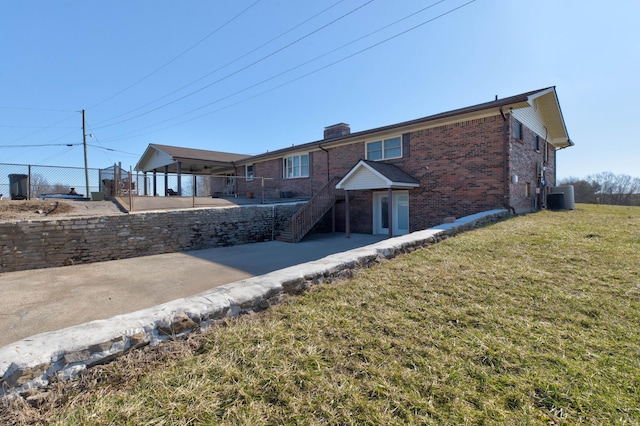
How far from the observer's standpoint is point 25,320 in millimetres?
4430

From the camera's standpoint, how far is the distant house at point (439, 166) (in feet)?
33.3

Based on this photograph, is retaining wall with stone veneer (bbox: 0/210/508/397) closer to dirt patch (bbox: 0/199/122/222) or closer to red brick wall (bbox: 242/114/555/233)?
dirt patch (bbox: 0/199/122/222)

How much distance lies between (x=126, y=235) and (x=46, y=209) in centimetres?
253

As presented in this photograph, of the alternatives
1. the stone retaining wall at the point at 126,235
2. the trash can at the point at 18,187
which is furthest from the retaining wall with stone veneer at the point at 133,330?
the trash can at the point at 18,187

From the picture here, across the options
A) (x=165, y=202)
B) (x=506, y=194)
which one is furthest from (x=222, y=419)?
(x=165, y=202)

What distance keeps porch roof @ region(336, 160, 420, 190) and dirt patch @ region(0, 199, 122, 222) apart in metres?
8.50

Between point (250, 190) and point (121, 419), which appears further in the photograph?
point (250, 190)

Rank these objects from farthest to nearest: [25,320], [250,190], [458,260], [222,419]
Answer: [250,190] → [458,260] → [25,320] → [222,419]

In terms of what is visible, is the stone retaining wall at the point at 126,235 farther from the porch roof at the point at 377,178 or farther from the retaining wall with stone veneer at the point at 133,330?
the retaining wall with stone veneer at the point at 133,330

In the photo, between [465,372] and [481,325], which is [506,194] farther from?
[465,372]

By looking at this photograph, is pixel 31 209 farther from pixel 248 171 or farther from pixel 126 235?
pixel 248 171

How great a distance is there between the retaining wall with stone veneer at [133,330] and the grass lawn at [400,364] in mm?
107

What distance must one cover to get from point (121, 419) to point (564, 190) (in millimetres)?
17578

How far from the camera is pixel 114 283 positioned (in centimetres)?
638
